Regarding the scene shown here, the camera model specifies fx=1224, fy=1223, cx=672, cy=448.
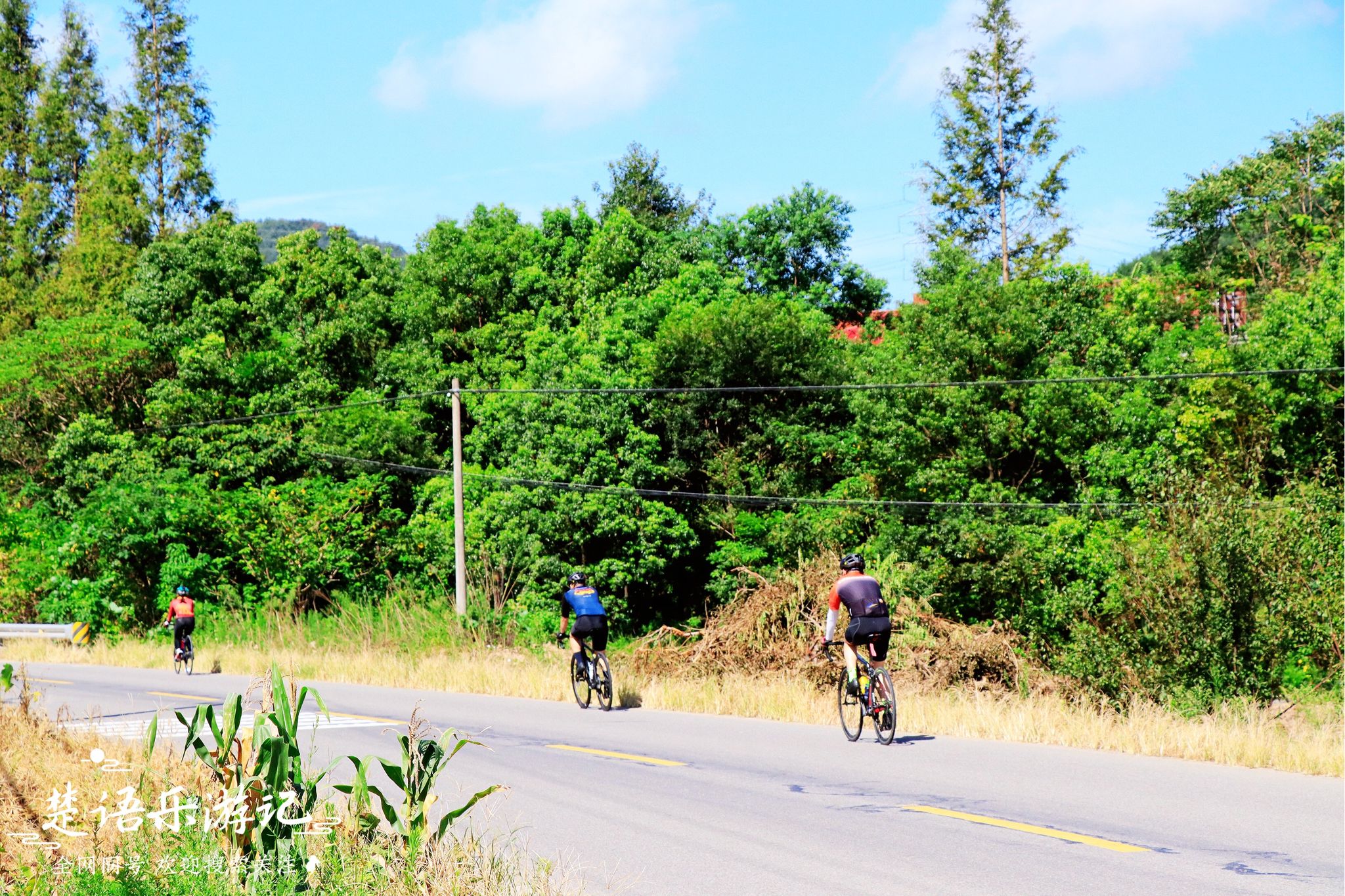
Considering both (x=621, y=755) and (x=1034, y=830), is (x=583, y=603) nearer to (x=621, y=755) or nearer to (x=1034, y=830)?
(x=621, y=755)

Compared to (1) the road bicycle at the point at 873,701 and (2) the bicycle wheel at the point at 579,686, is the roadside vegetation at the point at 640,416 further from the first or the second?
(1) the road bicycle at the point at 873,701

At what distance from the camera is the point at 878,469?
116 ft

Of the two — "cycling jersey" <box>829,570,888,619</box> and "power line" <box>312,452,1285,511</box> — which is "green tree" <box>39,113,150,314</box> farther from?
"cycling jersey" <box>829,570,888,619</box>

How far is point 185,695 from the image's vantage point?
18781 mm

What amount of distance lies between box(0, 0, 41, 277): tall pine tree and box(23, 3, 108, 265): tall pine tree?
0.66m

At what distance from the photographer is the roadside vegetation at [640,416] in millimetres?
27875

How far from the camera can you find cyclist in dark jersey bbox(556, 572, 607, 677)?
16.6 meters

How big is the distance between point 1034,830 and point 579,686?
409 inches

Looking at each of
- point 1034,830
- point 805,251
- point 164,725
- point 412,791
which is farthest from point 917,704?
point 805,251

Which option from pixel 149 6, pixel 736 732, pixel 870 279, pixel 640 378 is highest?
pixel 149 6

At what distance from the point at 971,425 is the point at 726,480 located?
728 centimetres

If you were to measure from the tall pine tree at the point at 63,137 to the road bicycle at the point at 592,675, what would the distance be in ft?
143

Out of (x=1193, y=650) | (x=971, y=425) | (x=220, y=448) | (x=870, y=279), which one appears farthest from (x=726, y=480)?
(x=1193, y=650)

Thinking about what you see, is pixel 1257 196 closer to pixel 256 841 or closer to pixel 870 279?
pixel 870 279
